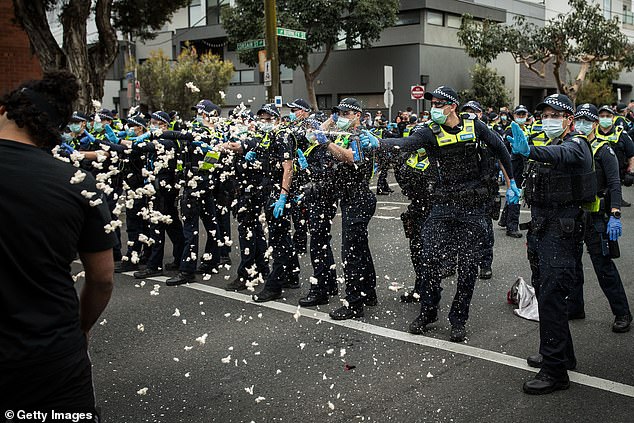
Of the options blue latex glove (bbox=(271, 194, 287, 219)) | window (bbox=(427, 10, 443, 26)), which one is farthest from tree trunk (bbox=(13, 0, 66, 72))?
window (bbox=(427, 10, 443, 26))

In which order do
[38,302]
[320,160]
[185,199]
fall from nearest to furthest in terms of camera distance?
[38,302] → [320,160] → [185,199]

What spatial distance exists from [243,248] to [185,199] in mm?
989

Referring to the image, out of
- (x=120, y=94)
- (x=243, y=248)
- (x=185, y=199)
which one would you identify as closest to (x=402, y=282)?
(x=243, y=248)

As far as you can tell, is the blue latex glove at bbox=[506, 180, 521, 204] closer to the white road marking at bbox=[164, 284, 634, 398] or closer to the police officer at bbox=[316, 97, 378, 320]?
the police officer at bbox=[316, 97, 378, 320]

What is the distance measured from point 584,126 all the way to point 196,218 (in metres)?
4.46

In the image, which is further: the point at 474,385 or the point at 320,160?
the point at 320,160

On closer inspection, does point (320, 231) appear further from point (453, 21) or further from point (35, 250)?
point (453, 21)

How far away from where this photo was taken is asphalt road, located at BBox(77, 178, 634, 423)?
14.1 feet

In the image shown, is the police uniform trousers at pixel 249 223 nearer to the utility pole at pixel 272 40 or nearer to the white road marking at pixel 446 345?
the white road marking at pixel 446 345

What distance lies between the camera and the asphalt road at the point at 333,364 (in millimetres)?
4289

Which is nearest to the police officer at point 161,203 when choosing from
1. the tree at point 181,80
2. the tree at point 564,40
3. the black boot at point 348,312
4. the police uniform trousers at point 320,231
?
the police uniform trousers at point 320,231

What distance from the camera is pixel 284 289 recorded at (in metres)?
7.49

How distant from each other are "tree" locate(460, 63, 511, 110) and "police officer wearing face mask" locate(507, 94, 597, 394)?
28902 millimetres

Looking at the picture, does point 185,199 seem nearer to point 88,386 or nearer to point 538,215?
point 538,215
